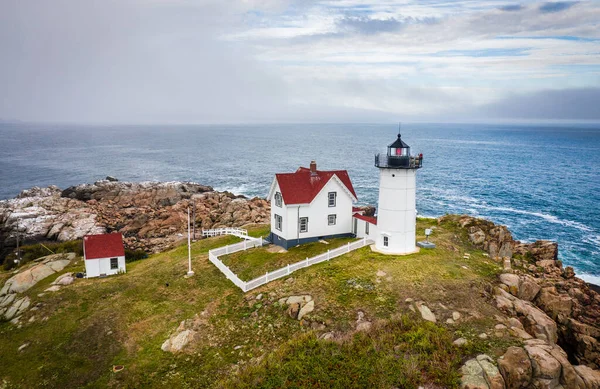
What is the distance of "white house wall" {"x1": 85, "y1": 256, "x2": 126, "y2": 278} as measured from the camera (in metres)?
30.2

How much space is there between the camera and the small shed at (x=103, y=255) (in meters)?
30.2

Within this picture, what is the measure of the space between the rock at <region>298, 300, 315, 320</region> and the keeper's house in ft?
30.4

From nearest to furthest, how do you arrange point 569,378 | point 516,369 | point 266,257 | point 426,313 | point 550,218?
1. point 516,369
2. point 569,378
3. point 426,313
4. point 266,257
5. point 550,218

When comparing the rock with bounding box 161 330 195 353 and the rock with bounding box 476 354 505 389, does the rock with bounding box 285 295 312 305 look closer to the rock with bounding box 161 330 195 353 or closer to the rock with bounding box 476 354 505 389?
the rock with bounding box 161 330 195 353

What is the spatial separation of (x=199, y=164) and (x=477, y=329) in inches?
4205

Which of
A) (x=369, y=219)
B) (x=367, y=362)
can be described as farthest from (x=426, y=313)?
(x=369, y=219)

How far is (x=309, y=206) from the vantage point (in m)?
31.8

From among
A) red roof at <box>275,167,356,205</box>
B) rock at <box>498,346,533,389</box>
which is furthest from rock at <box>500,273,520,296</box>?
red roof at <box>275,167,356,205</box>

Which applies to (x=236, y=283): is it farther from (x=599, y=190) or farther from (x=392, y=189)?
(x=599, y=190)

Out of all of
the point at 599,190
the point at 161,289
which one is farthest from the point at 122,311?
the point at 599,190

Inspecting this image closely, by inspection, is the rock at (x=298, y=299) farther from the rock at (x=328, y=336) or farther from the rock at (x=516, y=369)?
the rock at (x=516, y=369)

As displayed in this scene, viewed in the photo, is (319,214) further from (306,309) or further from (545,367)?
(545,367)

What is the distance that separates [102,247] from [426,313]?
77.7ft

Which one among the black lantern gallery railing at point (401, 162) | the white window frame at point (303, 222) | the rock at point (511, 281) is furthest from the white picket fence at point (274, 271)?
the rock at point (511, 281)
